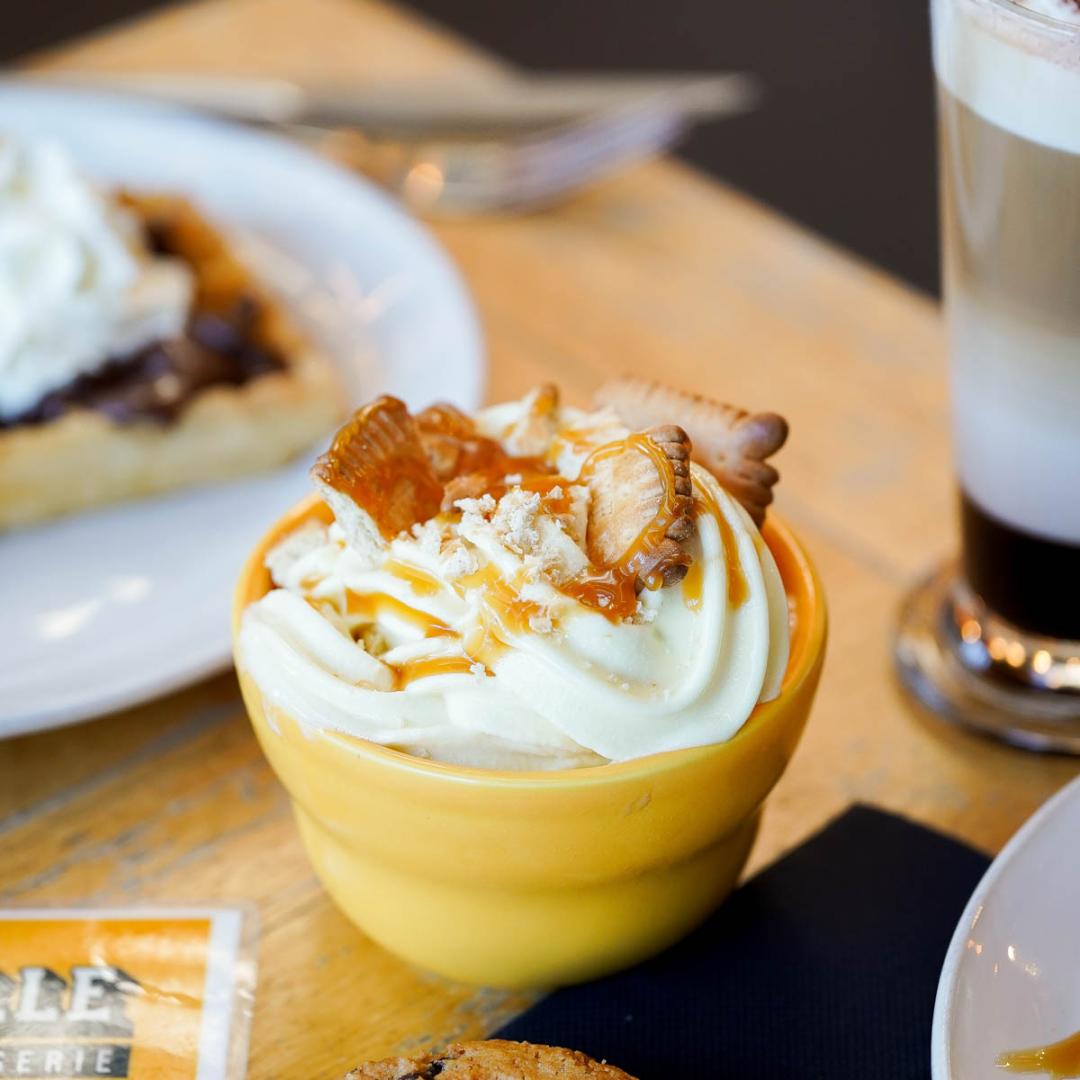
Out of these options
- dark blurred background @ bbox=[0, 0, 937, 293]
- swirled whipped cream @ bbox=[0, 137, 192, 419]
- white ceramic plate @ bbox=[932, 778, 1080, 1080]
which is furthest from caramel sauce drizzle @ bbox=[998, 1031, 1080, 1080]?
dark blurred background @ bbox=[0, 0, 937, 293]

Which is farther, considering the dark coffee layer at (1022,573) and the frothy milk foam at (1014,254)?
the dark coffee layer at (1022,573)

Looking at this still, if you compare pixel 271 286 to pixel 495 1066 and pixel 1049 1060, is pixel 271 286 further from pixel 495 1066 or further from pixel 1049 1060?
pixel 1049 1060

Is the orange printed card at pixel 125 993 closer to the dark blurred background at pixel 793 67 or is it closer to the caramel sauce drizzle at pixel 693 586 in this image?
the caramel sauce drizzle at pixel 693 586

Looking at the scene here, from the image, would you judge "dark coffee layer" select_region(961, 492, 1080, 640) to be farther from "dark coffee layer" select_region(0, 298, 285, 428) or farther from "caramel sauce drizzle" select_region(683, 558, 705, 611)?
"dark coffee layer" select_region(0, 298, 285, 428)

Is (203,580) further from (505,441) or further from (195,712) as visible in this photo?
(505,441)

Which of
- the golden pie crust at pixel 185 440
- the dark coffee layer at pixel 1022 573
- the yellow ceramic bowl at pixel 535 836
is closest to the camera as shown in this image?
the yellow ceramic bowl at pixel 535 836

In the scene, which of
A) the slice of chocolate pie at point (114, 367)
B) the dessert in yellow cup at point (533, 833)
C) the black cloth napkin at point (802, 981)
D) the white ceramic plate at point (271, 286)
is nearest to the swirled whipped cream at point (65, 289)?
the slice of chocolate pie at point (114, 367)
